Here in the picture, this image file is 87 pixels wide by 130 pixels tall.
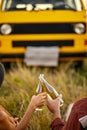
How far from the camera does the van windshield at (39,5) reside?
351 inches

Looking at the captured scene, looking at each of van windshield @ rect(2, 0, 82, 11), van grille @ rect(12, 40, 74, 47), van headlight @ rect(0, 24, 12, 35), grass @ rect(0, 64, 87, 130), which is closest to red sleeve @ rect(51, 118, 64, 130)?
grass @ rect(0, 64, 87, 130)

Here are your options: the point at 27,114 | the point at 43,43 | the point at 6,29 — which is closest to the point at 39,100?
the point at 27,114

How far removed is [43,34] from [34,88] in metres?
2.13

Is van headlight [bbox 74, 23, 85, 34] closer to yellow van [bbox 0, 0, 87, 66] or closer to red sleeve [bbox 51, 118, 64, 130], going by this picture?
yellow van [bbox 0, 0, 87, 66]

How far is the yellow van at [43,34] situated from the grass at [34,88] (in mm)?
235

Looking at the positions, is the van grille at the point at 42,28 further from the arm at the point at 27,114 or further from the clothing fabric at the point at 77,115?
the clothing fabric at the point at 77,115

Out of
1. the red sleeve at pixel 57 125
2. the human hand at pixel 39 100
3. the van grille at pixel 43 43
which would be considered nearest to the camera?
the red sleeve at pixel 57 125

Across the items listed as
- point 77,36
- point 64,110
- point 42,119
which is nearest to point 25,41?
point 77,36

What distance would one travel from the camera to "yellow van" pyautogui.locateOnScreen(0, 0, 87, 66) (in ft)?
27.9

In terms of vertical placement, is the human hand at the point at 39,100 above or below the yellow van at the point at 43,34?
above

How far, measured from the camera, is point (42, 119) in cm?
515

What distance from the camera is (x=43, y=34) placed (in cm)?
853

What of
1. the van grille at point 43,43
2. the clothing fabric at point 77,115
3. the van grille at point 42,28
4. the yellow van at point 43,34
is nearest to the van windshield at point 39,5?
the yellow van at point 43,34

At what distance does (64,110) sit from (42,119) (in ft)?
2.74
